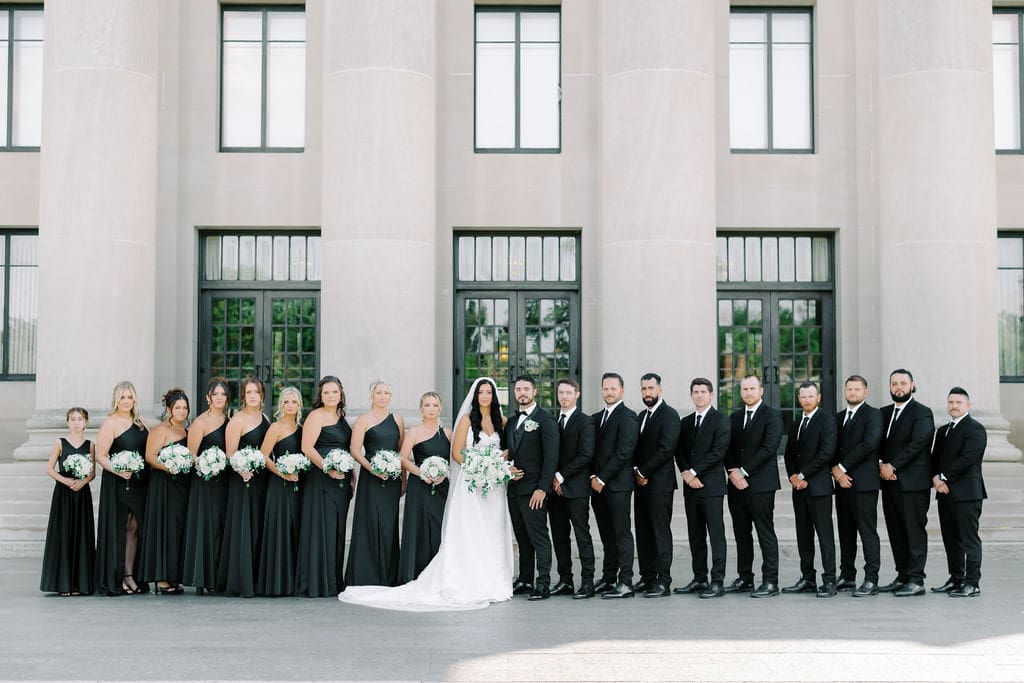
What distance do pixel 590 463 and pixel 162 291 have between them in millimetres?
10599

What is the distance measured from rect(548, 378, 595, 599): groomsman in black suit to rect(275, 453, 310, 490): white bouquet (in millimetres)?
2670

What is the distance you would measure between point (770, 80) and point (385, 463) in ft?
39.7

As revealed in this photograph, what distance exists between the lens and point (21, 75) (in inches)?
842

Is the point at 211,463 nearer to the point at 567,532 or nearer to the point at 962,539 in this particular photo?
the point at 567,532

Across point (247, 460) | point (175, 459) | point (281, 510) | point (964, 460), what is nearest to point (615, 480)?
point (281, 510)

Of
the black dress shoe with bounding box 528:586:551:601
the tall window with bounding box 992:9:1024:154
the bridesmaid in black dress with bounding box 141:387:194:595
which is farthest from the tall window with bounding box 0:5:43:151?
the tall window with bounding box 992:9:1024:154

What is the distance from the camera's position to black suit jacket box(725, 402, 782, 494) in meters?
12.5

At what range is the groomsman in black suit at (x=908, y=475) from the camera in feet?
41.7

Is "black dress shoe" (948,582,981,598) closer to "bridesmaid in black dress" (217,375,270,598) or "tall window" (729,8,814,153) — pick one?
"bridesmaid in black dress" (217,375,270,598)

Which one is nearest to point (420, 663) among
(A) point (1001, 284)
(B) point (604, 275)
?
(B) point (604, 275)

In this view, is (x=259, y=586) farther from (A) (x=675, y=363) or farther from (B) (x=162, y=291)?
(B) (x=162, y=291)

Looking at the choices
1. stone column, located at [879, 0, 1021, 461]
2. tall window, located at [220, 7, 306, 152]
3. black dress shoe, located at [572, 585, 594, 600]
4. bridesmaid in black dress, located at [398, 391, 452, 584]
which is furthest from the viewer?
tall window, located at [220, 7, 306, 152]

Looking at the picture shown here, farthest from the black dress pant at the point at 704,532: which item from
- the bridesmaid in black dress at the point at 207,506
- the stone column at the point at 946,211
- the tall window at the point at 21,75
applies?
the tall window at the point at 21,75

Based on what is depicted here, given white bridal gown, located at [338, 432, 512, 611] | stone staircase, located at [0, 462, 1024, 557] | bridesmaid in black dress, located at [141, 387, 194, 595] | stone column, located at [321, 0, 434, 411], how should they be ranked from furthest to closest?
stone column, located at [321, 0, 434, 411], stone staircase, located at [0, 462, 1024, 557], bridesmaid in black dress, located at [141, 387, 194, 595], white bridal gown, located at [338, 432, 512, 611]
